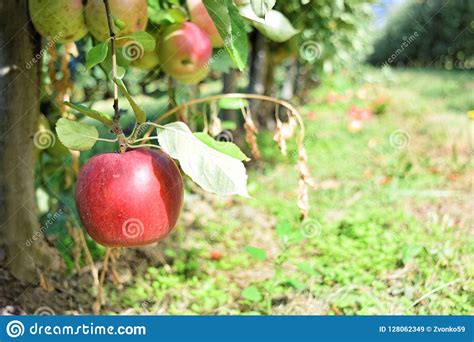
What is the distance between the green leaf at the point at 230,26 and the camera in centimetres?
110

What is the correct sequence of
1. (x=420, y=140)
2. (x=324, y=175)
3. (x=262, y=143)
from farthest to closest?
(x=420, y=140) < (x=262, y=143) < (x=324, y=175)

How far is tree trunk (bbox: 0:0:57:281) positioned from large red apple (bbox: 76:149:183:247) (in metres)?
0.54

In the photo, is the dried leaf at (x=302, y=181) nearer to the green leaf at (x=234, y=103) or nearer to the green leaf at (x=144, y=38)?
the green leaf at (x=234, y=103)

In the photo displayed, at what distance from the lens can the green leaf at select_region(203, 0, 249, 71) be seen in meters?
1.10

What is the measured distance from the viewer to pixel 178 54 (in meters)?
1.41

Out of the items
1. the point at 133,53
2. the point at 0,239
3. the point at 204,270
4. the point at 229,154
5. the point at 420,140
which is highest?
the point at 133,53

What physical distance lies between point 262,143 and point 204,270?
6.95ft

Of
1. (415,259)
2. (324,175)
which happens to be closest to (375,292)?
(415,259)

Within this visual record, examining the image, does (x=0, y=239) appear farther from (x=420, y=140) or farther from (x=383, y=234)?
(x=420, y=140)

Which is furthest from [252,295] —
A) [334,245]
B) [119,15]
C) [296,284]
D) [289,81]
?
[289,81]

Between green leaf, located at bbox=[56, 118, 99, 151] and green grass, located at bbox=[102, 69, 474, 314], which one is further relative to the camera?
green grass, located at bbox=[102, 69, 474, 314]

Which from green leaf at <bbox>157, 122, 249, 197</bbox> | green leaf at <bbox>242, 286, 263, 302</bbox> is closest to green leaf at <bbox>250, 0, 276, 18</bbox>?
green leaf at <bbox>157, 122, 249, 197</bbox>

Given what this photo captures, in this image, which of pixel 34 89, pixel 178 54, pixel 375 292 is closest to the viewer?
pixel 178 54

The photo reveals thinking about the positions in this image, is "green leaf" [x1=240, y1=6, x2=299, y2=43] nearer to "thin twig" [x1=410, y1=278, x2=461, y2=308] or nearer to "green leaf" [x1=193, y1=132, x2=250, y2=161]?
"green leaf" [x1=193, y1=132, x2=250, y2=161]
